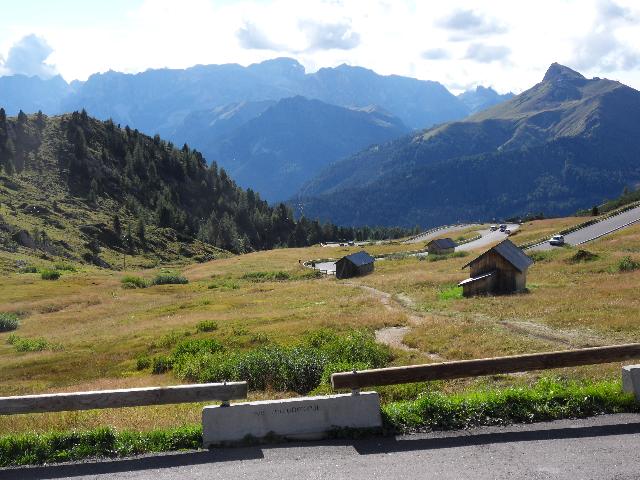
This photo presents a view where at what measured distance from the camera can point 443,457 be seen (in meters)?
9.98

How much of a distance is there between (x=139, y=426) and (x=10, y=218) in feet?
474

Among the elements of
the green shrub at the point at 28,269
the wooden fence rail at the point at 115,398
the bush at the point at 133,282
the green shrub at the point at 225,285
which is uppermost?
the wooden fence rail at the point at 115,398

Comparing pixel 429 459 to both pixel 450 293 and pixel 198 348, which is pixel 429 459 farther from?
pixel 450 293

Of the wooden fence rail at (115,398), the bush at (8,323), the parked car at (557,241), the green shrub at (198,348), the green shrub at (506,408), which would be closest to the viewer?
the wooden fence rail at (115,398)

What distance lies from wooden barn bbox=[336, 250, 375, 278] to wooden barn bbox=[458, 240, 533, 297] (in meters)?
38.3

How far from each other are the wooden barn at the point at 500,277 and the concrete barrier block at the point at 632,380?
3760cm

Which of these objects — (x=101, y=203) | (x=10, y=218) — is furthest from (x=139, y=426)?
(x=101, y=203)

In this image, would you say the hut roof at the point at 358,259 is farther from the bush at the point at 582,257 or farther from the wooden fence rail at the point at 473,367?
the wooden fence rail at the point at 473,367

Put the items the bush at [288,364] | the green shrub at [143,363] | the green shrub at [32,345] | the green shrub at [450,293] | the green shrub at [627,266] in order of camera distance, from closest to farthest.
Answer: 1. the bush at [288,364]
2. the green shrub at [143,363]
3. the green shrub at [32,345]
4. the green shrub at [450,293]
5. the green shrub at [627,266]

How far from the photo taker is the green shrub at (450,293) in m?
49.5

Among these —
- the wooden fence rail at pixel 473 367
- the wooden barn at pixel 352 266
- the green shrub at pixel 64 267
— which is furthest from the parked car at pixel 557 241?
the green shrub at pixel 64 267

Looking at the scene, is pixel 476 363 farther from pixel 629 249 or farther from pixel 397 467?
pixel 629 249

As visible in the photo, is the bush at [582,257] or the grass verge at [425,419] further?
the bush at [582,257]

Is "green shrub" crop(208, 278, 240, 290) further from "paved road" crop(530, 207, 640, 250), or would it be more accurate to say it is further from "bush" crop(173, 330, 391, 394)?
"bush" crop(173, 330, 391, 394)
